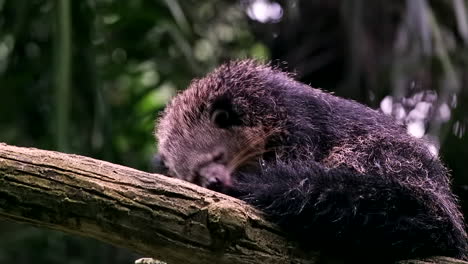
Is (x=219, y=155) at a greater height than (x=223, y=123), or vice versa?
(x=223, y=123)

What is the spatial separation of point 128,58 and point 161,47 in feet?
0.79

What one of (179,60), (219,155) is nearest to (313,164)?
(219,155)

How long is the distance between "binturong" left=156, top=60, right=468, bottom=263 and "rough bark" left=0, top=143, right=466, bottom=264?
0.48ft

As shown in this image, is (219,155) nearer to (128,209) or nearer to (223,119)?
(223,119)

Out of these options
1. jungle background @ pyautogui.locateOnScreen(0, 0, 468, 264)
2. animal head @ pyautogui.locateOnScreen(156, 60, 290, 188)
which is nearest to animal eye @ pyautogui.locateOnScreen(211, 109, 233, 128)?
animal head @ pyautogui.locateOnScreen(156, 60, 290, 188)

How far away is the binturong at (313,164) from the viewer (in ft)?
6.23

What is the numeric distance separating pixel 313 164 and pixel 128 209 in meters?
0.57

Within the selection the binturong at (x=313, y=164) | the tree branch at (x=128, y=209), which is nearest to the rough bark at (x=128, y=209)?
the tree branch at (x=128, y=209)

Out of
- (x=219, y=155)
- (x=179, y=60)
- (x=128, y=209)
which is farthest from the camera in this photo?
(x=179, y=60)

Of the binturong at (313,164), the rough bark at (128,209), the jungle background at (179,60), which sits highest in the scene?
the jungle background at (179,60)

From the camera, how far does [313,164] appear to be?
2051mm

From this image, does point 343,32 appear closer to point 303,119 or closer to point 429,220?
point 303,119

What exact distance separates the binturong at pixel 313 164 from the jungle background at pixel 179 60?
554mm

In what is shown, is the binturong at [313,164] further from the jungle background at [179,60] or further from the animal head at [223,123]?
the jungle background at [179,60]
